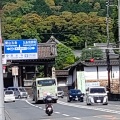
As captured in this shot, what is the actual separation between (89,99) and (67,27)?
204 feet

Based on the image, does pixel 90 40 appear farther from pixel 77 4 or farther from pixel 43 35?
pixel 77 4

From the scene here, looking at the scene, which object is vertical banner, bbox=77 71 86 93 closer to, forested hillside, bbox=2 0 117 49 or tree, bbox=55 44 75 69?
tree, bbox=55 44 75 69

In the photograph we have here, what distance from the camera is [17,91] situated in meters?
67.6

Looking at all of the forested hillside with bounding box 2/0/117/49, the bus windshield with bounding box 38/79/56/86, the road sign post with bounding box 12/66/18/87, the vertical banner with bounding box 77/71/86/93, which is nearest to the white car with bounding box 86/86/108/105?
the bus windshield with bounding box 38/79/56/86

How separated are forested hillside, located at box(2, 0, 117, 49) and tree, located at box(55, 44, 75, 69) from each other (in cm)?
759

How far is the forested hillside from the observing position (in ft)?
316

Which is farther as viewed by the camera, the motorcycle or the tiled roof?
the tiled roof

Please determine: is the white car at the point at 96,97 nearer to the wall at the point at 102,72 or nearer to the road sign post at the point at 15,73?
the road sign post at the point at 15,73

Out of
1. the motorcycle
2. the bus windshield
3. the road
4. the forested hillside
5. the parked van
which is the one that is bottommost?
the parked van

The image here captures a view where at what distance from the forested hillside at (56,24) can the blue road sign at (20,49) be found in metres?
39.4

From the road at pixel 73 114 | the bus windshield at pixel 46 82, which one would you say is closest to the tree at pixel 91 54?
the bus windshield at pixel 46 82

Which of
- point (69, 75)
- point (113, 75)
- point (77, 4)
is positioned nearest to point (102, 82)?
point (113, 75)

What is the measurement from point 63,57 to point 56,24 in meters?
13.1

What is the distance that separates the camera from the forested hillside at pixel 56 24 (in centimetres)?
9619
